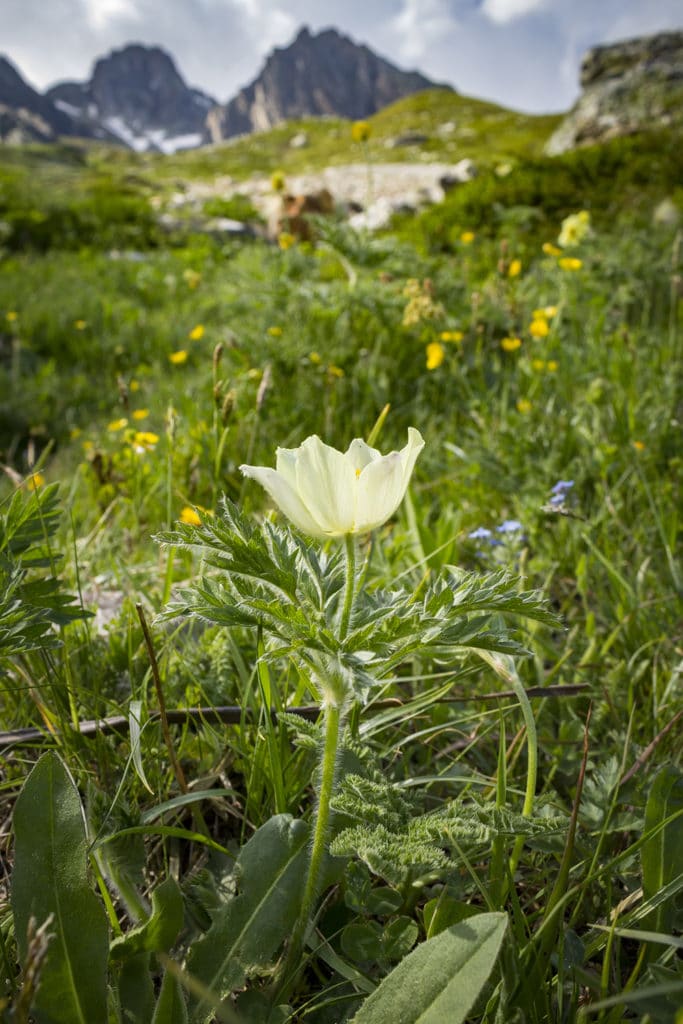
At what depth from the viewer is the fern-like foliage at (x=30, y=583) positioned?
0.80 m

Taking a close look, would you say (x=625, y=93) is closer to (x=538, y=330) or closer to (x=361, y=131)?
(x=361, y=131)

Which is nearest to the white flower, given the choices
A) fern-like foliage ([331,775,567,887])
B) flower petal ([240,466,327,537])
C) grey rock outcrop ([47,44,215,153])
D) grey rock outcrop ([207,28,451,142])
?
flower petal ([240,466,327,537])

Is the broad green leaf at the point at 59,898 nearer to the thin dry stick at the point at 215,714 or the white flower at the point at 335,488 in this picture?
the thin dry stick at the point at 215,714

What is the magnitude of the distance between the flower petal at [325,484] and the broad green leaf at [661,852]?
0.53 meters

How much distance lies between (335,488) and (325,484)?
0.04 ft

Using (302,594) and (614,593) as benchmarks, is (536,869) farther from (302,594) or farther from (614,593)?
(614,593)

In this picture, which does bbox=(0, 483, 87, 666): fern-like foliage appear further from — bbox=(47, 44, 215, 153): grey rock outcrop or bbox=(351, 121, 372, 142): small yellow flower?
bbox=(47, 44, 215, 153): grey rock outcrop

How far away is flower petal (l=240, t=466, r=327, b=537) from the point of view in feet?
2.20

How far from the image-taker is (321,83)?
150 metres

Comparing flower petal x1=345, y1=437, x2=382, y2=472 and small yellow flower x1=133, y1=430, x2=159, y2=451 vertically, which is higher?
flower petal x1=345, y1=437, x2=382, y2=472

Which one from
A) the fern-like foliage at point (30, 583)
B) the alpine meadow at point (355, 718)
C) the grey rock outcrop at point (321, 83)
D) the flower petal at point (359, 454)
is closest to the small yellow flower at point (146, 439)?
the alpine meadow at point (355, 718)

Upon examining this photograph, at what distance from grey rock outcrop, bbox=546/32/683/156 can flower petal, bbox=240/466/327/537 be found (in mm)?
11922

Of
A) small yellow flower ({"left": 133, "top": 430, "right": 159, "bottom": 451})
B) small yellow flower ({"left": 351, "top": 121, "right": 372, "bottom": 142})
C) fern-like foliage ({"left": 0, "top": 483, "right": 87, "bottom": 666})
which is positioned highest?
small yellow flower ({"left": 351, "top": 121, "right": 372, "bottom": 142})

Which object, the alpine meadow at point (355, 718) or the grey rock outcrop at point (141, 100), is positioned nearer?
the alpine meadow at point (355, 718)
